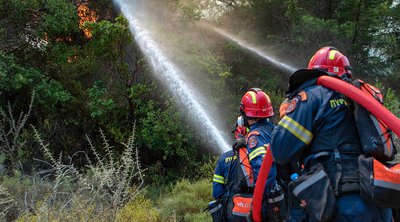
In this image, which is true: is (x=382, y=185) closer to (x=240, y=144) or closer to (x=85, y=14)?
(x=240, y=144)

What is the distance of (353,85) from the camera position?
8.99ft

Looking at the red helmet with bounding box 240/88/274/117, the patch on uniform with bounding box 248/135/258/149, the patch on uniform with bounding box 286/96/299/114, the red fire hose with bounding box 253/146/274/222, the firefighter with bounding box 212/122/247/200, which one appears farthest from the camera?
the red helmet with bounding box 240/88/274/117

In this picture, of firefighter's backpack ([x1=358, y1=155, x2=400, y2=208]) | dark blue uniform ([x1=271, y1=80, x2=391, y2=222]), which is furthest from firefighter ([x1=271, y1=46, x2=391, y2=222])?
firefighter's backpack ([x1=358, y1=155, x2=400, y2=208])

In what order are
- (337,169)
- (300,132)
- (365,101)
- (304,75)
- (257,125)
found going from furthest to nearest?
(257,125) → (304,75) → (300,132) → (337,169) → (365,101)

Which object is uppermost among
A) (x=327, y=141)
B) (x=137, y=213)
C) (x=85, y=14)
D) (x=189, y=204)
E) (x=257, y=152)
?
(x=85, y=14)

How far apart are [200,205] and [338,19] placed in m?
10.7

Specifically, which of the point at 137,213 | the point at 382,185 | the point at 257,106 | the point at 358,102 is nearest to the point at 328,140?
the point at 358,102

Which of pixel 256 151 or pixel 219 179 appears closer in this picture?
pixel 256 151

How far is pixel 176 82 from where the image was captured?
11820 millimetres

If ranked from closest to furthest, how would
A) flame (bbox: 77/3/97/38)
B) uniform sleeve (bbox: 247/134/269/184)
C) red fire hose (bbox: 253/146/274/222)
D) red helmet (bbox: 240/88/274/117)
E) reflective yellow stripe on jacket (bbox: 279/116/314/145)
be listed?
reflective yellow stripe on jacket (bbox: 279/116/314/145) → red fire hose (bbox: 253/146/274/222) → uniform sleeve (bbox: 247/134/269/184) → red helmet (bbox: 240/88/274/117) → flame (bbox: 77/3/97/38)

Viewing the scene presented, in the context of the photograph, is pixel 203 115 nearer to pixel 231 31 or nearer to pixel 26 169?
pixel 26 169

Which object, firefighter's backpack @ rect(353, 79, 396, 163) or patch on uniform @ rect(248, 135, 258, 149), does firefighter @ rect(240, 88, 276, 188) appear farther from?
firefighter's backpack @ rect(353, 79, 396, 163)

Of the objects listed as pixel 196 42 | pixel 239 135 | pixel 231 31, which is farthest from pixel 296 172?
pixel 231 31

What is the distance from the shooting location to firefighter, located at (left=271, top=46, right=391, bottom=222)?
2.58 m
